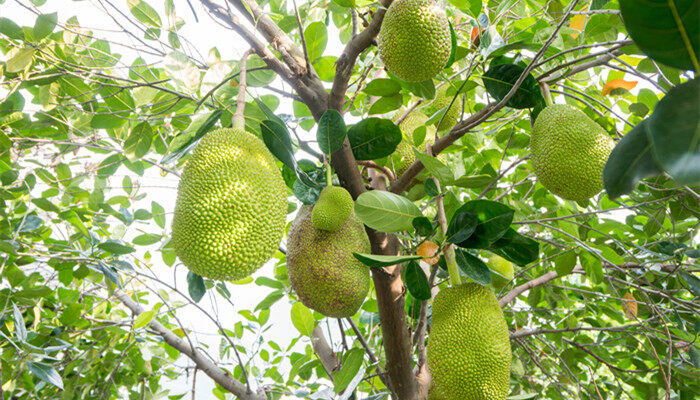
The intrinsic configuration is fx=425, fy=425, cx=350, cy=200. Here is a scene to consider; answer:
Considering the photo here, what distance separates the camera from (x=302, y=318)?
1.33m

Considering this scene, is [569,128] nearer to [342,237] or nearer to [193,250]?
[342,237]

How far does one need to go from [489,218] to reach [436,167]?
122 mm

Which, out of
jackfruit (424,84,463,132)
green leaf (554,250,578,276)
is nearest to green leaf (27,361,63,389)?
jackfruit (424,84,463,132)

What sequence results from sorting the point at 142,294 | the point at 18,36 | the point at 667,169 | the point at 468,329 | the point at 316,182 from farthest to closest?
the point at 142,294 → the point at 18,36 → the point at 316,182 → the point at 468,329 → the point at 667,169

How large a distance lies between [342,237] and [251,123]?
0.89 feet

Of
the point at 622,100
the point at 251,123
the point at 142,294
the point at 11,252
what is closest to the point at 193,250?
the point at 251,123

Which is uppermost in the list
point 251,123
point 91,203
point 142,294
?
point 251,123

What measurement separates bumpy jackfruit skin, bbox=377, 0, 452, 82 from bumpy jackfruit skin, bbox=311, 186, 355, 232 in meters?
0.23

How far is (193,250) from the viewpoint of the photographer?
1.91 feet

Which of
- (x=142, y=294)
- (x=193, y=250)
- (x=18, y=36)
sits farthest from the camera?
(x=142, y=294)

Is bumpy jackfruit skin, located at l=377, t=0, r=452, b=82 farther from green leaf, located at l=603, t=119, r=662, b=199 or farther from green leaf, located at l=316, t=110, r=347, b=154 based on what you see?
green leaf, located at l=603, t=119, r=662, b=199

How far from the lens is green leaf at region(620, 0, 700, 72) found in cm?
22

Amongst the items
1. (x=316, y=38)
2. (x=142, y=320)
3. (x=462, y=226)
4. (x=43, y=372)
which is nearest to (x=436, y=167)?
(x=462, y=226)

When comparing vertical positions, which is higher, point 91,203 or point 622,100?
point 91,203
